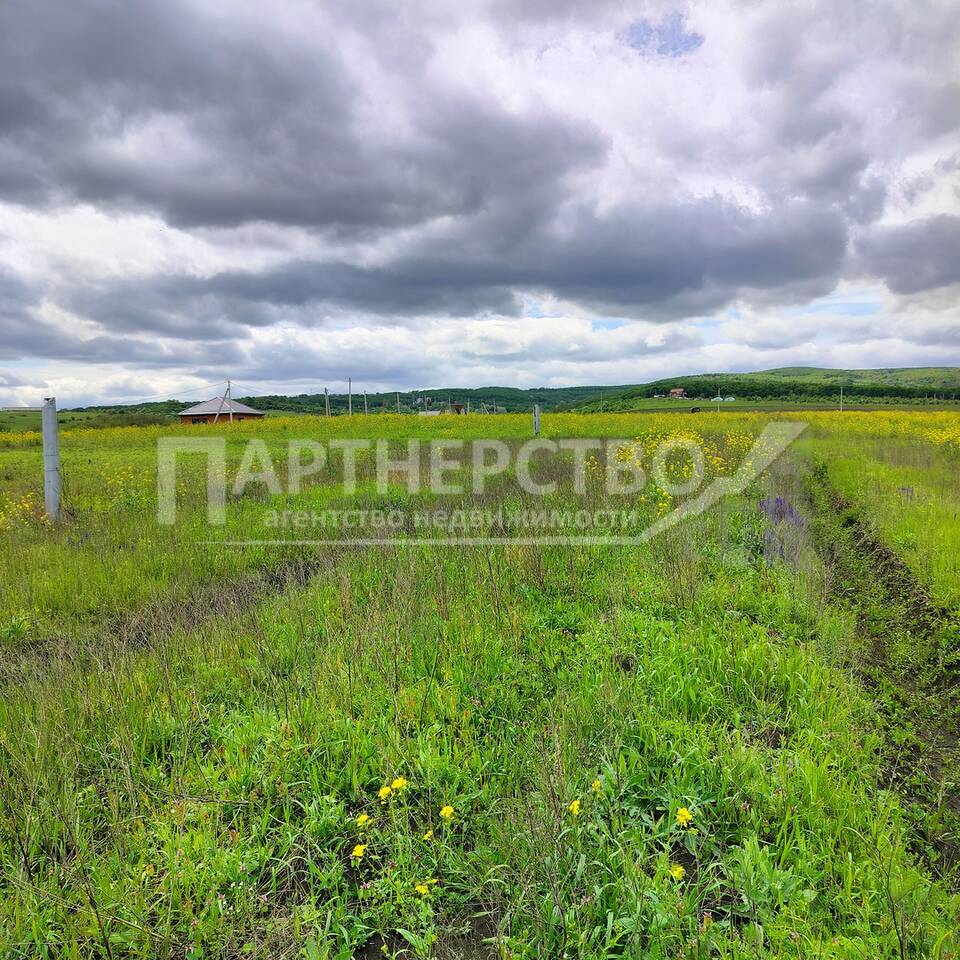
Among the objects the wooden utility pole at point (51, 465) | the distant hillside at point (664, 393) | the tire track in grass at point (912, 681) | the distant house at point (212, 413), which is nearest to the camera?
the tire track in grass at point (912, 681)

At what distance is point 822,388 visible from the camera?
8544 cm

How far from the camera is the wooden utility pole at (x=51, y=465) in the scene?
28.5 ft

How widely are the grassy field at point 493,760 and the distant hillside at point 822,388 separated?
54777mm

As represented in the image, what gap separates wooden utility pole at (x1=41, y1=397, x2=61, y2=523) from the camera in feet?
28.5

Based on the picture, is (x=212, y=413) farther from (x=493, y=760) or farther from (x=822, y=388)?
(x=822, y=388)

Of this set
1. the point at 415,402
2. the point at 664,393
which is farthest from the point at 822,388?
the point at 415,402

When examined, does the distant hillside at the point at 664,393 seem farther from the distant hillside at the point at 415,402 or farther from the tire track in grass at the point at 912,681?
the tire track in grass at the point at 912,681

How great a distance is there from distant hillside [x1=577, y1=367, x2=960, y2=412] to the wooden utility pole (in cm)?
5320

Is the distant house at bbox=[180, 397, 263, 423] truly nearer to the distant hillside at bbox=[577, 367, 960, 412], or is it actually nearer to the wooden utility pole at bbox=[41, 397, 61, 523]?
the distant hillside at bbox=[577, 367, 960, 412]

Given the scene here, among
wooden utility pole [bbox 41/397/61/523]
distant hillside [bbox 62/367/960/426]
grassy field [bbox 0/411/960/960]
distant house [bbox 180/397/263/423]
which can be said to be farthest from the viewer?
distant hillside [bbox 62/367/960/426]

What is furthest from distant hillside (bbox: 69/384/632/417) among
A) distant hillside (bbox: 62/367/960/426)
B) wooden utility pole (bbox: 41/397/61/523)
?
wooden utility pole (bbox: 41/397/61/523)

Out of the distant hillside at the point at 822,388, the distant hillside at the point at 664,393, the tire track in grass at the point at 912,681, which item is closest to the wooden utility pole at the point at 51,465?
the tire track in grass at the point at 912,681

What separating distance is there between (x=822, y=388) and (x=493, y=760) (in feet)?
329

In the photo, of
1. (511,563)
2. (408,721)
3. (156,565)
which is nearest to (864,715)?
(408,721)
